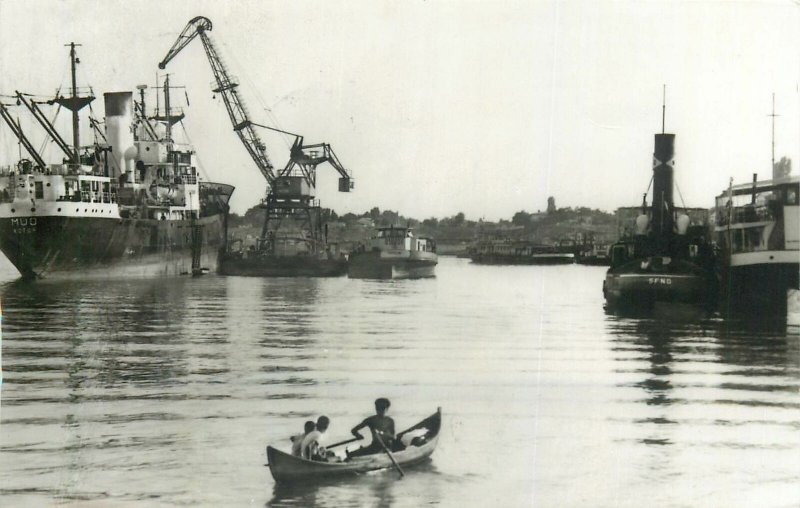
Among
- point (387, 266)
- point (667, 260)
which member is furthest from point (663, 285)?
point (387, 266)

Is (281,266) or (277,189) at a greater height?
(277,189)

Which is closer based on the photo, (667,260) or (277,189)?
(667,260)

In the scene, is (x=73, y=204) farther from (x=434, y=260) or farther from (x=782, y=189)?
(x=782, y=189)

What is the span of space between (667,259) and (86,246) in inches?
523

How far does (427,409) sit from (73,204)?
14.7 m

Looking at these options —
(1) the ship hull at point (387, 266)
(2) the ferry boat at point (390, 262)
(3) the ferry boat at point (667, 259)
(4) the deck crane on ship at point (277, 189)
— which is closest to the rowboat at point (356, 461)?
(4) the deck crane on ship at point (277, 189)

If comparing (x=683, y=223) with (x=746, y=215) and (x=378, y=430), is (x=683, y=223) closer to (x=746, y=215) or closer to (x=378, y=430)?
(x=746, y=215)

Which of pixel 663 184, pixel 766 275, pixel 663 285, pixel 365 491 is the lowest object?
pixel 365 491

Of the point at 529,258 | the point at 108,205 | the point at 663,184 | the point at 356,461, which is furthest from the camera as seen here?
the point at 529,258

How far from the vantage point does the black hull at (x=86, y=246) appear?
18.5m

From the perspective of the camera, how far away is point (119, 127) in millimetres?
16625

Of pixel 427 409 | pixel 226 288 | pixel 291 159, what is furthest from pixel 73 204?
pixel 427 409

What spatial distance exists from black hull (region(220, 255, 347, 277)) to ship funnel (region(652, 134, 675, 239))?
1540 centimetres

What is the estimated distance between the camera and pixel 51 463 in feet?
20.9
